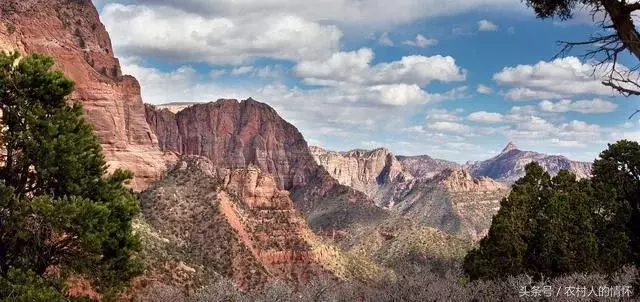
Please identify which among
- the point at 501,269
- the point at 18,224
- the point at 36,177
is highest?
the point at 36,177

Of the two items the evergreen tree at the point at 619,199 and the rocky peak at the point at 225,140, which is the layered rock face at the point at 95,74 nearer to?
the evergreen tree at the point at 619,199

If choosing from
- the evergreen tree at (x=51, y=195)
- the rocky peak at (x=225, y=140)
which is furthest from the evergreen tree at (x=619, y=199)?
the rocky peak at (x=225, y=140)

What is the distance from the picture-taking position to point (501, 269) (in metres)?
36.0

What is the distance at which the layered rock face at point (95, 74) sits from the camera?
60131mm

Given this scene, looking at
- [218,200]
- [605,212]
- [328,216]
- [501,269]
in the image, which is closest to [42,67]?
[501,269]

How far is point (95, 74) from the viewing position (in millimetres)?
66812

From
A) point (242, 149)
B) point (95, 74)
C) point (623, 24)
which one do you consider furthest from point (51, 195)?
point (242, 149)

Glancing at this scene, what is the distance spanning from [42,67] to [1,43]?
33.4 m

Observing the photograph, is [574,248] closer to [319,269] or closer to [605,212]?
[605,212]

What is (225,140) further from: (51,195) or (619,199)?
(51,195)

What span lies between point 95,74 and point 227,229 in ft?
80.7

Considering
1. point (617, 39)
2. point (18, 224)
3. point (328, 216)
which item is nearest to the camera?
point (617, 39)

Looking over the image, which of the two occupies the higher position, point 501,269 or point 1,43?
point 1,43

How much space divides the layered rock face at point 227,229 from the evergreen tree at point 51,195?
3787 centimetres
